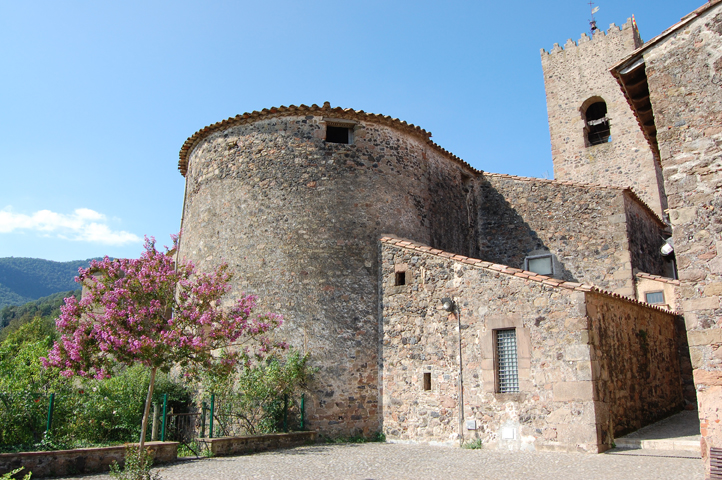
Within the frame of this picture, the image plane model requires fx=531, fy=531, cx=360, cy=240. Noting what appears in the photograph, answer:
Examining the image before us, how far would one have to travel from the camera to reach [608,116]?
2331 cm

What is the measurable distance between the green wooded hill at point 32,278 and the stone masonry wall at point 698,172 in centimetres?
13155

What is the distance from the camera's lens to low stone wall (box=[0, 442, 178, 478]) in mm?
7582

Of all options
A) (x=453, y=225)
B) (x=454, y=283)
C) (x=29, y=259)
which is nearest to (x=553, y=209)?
(x=453, y=225)

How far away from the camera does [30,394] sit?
9242 mm

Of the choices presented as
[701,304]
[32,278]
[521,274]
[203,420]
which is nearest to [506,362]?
[521,274]

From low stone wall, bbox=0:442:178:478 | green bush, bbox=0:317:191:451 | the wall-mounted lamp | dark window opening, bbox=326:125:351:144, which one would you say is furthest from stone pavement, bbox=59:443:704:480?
dark window opening, bbox=326:125:351:144

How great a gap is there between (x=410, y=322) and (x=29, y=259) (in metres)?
158

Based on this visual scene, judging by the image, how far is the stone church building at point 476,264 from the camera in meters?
7.43

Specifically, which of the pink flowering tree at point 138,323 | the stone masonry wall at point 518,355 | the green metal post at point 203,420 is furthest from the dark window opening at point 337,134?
the green metal post at point 203,420

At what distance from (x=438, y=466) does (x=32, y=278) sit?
148918 mm

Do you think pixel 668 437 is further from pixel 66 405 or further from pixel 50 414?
pixel 66 405

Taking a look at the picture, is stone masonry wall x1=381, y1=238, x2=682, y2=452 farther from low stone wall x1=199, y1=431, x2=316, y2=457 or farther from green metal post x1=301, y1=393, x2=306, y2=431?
low stone wall x1=199, y1=431, x2=316, y2=457

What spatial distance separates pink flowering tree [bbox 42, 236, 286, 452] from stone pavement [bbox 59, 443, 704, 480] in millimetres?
1588

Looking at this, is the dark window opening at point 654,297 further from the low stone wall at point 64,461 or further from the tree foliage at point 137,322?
the low stone wall at point 64,461
